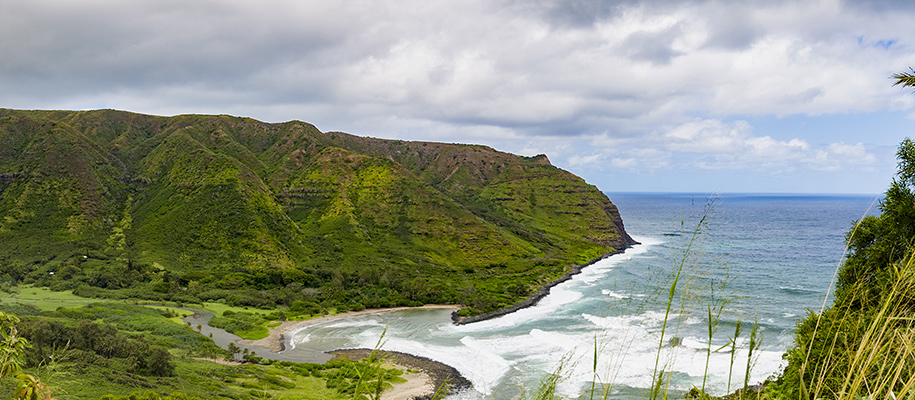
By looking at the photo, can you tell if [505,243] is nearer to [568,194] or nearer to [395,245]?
[395,245]

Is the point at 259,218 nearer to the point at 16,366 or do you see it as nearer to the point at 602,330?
the point at 602,330

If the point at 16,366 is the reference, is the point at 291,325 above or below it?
below


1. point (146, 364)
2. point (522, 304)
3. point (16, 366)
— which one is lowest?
point (522, 304)

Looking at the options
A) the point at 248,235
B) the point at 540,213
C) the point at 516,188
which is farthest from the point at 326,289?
A: the point at 516,188

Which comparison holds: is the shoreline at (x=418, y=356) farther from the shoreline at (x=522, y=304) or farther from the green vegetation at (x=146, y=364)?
the green vegetation at (x=146, y=364)

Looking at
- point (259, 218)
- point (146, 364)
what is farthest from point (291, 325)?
point (259, 218)
